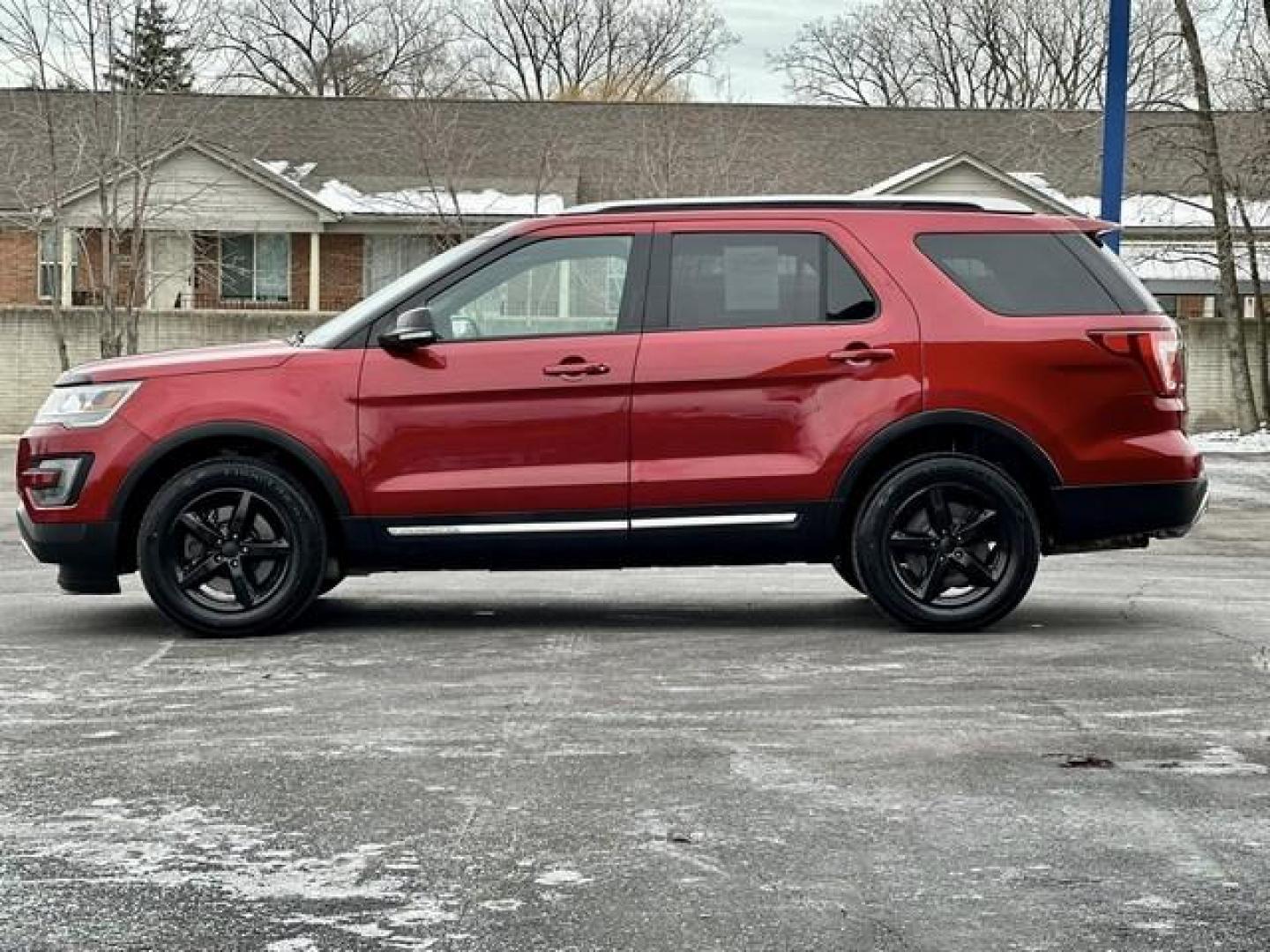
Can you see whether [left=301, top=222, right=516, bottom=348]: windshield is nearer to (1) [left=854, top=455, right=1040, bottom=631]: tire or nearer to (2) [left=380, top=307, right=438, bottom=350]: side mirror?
(2) [left=380, top=307, right=438, bottom=350]: side mirror

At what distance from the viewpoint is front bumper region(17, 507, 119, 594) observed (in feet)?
28.2

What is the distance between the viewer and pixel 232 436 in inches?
337

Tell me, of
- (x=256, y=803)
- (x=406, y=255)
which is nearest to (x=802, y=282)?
(x=256, y=803)

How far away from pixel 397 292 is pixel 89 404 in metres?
1.41

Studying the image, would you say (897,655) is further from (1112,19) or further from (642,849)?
(1112,19)

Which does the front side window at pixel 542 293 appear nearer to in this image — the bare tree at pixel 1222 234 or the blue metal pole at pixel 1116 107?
the blue metal pole at pixel 1116 107

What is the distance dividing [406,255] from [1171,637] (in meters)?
32.7

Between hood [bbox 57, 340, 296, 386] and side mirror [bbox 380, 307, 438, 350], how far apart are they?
1.55 ft

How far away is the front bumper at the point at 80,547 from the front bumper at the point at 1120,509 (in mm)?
4076

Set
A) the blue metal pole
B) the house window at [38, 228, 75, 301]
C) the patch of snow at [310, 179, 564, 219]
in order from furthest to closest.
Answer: the patch of snow at [310, 179, 564, 219]
the house window at [38, 228, 75, 301]
the blue metal pole

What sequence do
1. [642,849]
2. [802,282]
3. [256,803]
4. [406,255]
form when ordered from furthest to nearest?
[406,255]
[802,282]
[256,803]
[642,849]

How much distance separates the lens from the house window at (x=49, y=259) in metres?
36.5

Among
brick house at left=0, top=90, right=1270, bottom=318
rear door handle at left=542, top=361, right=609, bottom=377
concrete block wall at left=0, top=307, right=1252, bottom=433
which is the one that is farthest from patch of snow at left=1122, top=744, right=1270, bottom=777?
brick house at left=0, top=90, right=1270, bottom=318

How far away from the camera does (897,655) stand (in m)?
8.10
